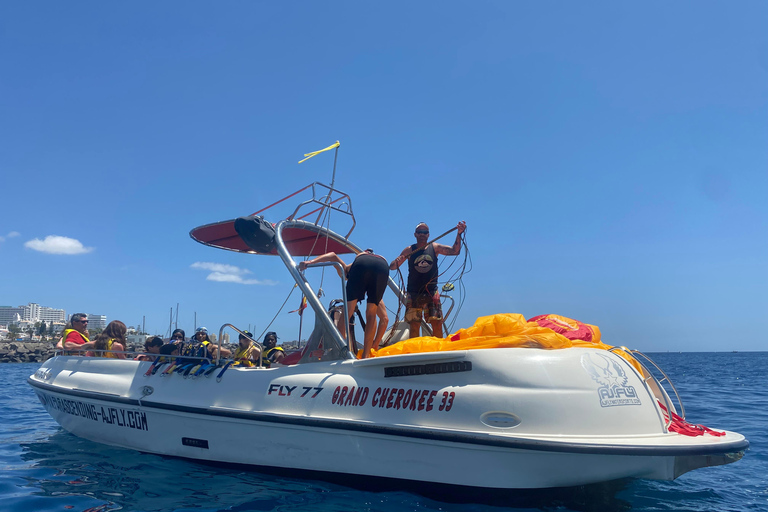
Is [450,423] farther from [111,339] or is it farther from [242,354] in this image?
[111,339]

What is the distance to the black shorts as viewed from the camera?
4.91 meters

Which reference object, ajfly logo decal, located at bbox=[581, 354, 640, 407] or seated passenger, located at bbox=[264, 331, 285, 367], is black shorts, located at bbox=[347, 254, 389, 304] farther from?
ajfly logo decal, located at bbox=[581, 354, 640, 407]

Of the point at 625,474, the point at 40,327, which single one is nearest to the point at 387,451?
the point at 625,474

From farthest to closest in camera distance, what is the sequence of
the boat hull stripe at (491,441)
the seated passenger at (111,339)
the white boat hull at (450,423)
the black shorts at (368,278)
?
the seated passenger at (111,339)
the black shorts at (368,278)
the white boat hull at (450,423)
the boat hull stripe at (491,441)

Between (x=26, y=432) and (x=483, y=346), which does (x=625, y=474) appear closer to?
(x=483, y=346)

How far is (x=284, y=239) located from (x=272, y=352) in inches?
52.4

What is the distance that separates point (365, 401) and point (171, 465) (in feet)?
7.27

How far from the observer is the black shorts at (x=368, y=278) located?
4.91 m

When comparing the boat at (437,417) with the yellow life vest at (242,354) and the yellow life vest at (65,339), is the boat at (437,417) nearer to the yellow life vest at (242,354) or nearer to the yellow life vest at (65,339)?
the yellow life vest at (242,354)

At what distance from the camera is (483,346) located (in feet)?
13.3

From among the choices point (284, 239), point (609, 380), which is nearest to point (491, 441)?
point (609, 380)

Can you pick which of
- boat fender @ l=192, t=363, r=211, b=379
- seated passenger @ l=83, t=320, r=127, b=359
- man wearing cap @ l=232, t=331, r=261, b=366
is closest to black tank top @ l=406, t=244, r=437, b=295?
man wearing cap @ l=232, t=331, r=261, b=366

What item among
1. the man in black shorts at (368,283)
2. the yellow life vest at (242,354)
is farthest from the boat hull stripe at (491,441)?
the man in black shorts at (368,283)

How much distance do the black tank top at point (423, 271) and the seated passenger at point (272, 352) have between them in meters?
1.59
